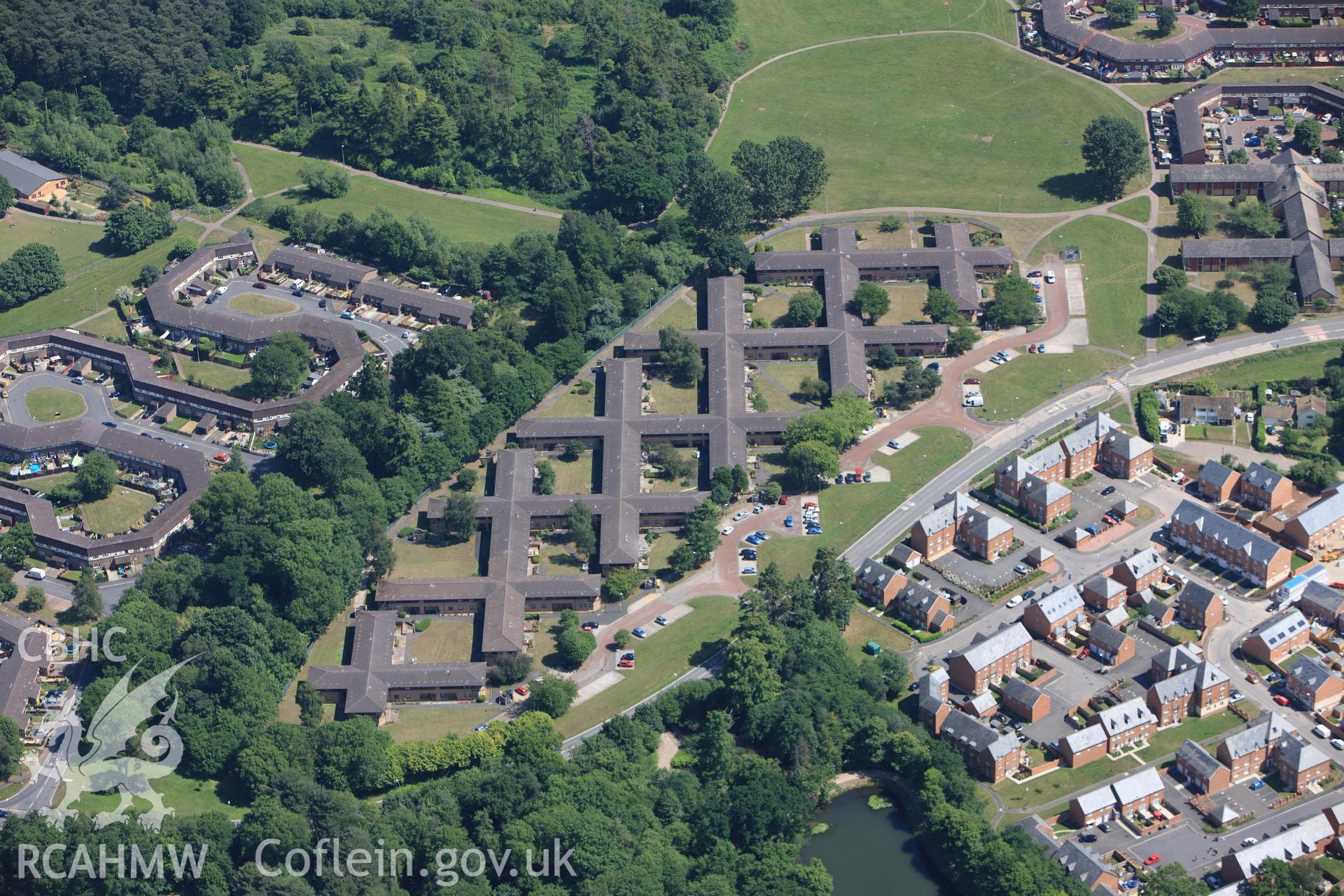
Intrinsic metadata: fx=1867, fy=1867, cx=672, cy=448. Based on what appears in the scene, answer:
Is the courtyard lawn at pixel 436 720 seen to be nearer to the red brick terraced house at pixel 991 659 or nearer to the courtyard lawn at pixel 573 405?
the red brick terraced house at pixel 991 659

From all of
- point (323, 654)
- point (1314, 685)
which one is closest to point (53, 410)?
point (323, 654)

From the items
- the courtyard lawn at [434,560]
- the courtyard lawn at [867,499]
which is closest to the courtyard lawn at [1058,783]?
the courtyard lawn at [867,499]

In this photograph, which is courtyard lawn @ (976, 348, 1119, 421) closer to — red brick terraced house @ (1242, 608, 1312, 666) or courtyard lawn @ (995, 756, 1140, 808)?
red brick terraced house @ (1242, 608, 1312, 666)

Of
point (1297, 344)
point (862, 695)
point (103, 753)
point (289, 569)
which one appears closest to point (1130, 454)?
point (1297, 344)

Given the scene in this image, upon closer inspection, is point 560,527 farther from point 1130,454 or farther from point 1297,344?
point 1297,344

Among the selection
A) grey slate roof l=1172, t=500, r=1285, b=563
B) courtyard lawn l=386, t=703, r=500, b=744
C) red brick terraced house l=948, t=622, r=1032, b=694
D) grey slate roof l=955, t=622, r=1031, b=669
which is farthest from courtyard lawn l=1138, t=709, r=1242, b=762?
courtyard lawn l=386, t=703, r=500, b=744
